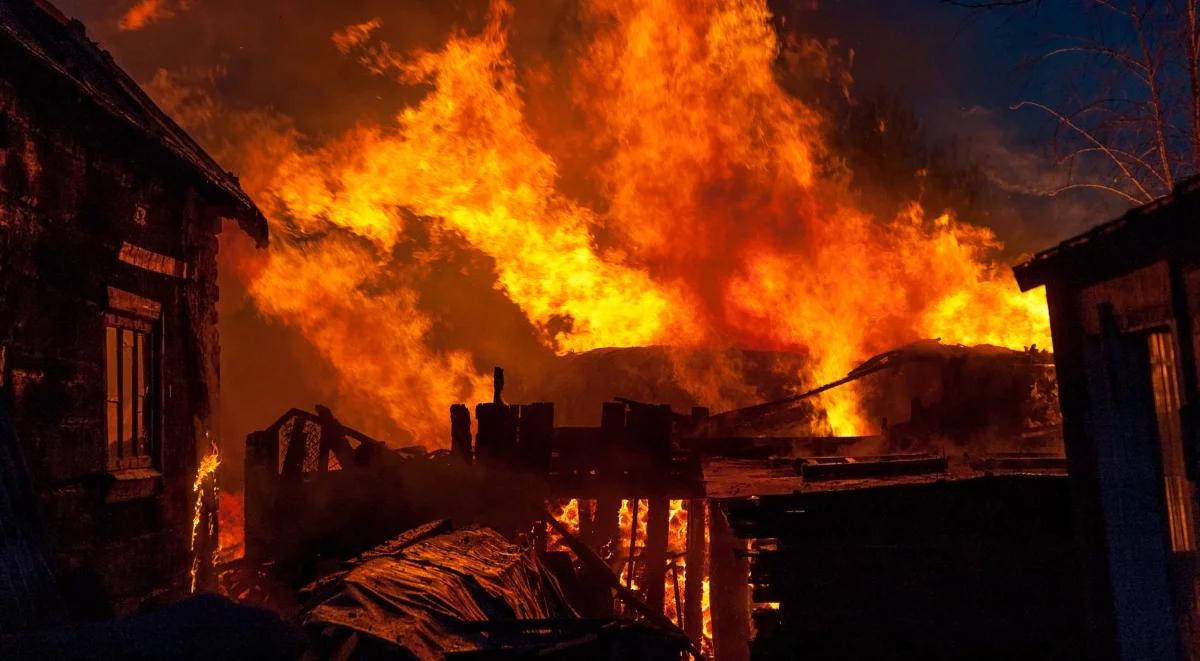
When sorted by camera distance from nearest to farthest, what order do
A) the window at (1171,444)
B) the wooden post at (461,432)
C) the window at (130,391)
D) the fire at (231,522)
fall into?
the window at (1171,444), the window at (130,391), the wooden post at (461,432), the fire at (231,522)

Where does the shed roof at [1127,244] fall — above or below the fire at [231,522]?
above

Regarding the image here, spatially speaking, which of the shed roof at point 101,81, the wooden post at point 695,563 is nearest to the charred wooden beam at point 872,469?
the wooden post at point 695,563

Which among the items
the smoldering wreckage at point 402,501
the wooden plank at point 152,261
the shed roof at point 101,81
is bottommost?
the smoldering wreckage at point 402,501

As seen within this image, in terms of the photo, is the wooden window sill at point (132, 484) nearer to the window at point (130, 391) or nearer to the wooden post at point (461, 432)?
the window at point (130, 391)

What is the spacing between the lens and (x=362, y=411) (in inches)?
1379

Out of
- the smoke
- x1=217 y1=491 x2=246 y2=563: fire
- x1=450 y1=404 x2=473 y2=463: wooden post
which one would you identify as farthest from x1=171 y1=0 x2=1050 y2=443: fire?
x1=450 y1=404 x2=473 y2=463: wooden post

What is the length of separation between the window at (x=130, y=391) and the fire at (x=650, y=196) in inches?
652

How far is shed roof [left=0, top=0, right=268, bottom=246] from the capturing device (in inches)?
291

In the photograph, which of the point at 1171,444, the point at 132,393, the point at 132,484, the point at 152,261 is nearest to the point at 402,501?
the point at 132,484

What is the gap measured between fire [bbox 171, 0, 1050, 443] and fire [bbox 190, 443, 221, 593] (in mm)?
15679

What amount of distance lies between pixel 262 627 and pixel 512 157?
23320mm

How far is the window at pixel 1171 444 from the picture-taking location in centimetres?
639

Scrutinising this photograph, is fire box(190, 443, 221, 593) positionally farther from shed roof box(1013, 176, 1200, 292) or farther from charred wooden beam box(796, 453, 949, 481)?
shed roof box(1013, 176, 1200, 292)

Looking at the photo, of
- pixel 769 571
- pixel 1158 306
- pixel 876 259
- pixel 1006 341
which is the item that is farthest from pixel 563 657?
pixel 876 259
